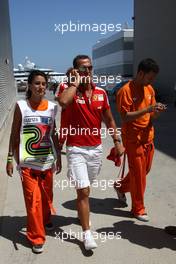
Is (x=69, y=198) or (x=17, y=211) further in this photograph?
(x=69, y=198)

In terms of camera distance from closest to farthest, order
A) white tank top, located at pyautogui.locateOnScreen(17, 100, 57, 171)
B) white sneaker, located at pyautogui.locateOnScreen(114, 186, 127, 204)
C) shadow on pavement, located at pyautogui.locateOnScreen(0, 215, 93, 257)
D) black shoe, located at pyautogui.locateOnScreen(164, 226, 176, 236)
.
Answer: white tank top, located at pyautogui.locateOnScreen(17, 100, 57, 171) < shadow on pavement, located at pyautogui.locateOnScreen(0, 215, 93, 257) < black shoe, located at pyautogui.locateOnScreen(164, 226, 176, 236) < white sneaker, located at pyautogui.locateOnScreen(114, 186, 127, 204)

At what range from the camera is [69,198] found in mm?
5945

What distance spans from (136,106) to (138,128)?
263 mm

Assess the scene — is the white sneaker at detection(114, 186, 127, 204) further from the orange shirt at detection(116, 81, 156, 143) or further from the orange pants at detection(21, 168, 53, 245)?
the orange pants at detection(21, 168, 53, 245)

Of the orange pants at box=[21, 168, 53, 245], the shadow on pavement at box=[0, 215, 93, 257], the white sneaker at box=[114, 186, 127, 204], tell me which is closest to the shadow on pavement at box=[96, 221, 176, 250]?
the shadow on pavement at box=[0, 215, 93, 257]

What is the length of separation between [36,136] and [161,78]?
2519 centimetres

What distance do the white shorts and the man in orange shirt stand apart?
717 mm

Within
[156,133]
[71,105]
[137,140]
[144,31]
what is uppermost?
[144,31]

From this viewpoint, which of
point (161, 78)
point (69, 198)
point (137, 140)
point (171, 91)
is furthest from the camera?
point (161, 78)

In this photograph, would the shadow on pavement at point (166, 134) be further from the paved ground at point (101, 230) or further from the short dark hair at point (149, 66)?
the short dark hair at point (149, 66)

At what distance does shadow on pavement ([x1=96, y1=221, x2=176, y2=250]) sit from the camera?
14.2 ft

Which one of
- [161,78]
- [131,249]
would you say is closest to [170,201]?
[131,249]

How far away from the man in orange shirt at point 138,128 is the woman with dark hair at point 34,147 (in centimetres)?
88

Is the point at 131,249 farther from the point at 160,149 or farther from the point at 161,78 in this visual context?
the point at 161,78
